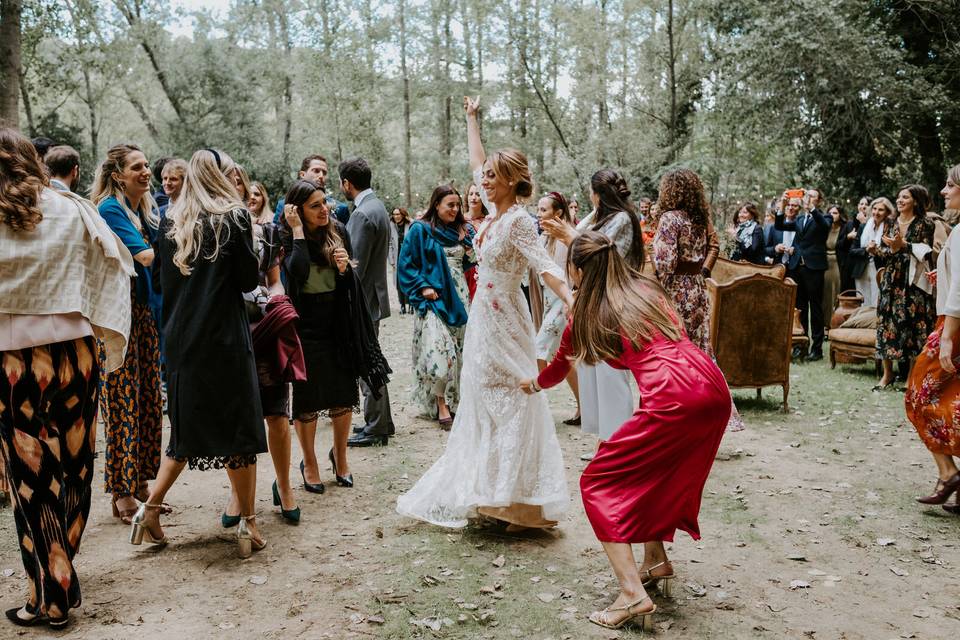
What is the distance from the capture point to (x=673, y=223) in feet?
20.8

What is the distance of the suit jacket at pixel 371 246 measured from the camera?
6387 mm

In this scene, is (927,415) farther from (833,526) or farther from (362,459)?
(362,459)

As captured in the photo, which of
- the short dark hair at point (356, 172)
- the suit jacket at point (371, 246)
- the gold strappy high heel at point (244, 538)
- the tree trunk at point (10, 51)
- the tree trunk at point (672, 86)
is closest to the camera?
the gold strappy high heel at point (244, 538)

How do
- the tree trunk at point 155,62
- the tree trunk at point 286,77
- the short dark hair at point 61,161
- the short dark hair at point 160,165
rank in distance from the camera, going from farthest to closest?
the tree trunk at point 286,77, the tree trunk at point 155,62, the short dark hair at point 160,165, the short dark hair at point 61,161

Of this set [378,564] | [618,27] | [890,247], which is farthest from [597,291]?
[618,27]

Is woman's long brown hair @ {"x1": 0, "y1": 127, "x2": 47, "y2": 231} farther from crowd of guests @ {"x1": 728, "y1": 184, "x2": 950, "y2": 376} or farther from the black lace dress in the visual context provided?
crowd of guests @ {"x1": 728, "y1": 184, "x2": 950, "y2": 376}

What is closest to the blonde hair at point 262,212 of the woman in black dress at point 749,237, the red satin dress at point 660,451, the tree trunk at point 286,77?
the red satin dress at point 660,451

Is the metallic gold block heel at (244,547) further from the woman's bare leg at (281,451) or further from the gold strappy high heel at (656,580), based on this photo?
the gold strappy high heel at (656,580)

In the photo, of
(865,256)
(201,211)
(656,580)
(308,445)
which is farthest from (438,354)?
(865,256)

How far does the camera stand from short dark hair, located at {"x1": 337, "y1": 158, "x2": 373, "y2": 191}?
6.29 meters

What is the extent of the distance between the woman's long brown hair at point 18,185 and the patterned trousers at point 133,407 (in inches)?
60.9

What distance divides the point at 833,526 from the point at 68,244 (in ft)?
15.1

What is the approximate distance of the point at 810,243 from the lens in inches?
451

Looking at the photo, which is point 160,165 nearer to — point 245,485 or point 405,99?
point 245,485
